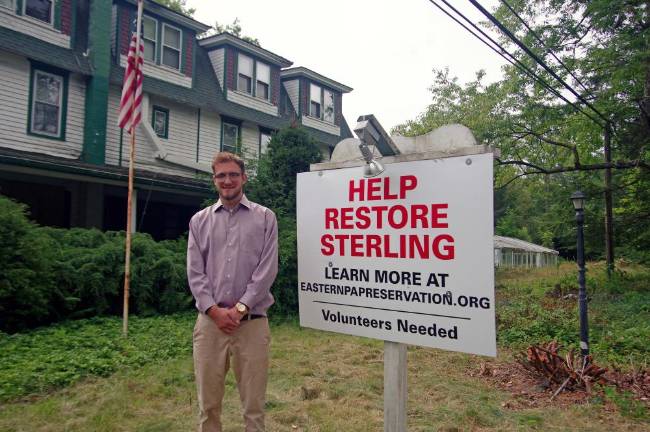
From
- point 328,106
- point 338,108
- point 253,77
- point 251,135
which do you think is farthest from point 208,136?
point 338,108

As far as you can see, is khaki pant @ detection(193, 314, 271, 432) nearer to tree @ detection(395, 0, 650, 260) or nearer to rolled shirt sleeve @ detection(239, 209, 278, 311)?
rolled shirt sleeve @ detection(239, 209, 278, 311)

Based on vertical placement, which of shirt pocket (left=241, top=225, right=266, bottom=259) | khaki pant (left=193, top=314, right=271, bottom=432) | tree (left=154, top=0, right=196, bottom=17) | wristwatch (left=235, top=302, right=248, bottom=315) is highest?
tree (left=154, top=0, right=196, bottom=17)

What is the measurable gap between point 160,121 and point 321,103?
26.6ft

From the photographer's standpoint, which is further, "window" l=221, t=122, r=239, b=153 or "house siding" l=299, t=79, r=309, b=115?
"house siding" l=299, t=79, r=309, b=115

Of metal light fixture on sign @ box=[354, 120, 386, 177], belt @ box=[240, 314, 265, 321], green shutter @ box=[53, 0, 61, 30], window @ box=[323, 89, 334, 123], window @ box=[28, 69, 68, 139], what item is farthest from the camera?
window @ box=[323, 89, 334, 123]

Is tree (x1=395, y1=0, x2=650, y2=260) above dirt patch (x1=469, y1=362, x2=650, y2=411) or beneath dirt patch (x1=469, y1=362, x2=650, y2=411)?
above

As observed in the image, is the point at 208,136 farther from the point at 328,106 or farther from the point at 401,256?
the point at 401,256

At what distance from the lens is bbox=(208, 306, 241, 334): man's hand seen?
291 cm

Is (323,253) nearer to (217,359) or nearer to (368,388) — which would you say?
(217,359)

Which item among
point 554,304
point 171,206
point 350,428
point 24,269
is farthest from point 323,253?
point 171,206

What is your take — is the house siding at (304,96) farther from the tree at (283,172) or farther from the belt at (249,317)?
the belt at (249,317)

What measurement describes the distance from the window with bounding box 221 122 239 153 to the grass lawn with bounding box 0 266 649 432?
1067cm

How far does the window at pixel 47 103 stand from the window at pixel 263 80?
23.8 feet

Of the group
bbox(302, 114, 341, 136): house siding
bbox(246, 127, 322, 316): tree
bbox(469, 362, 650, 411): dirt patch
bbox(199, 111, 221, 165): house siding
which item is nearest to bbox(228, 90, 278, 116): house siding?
bbox(199, 111, 221, 165): house siding
